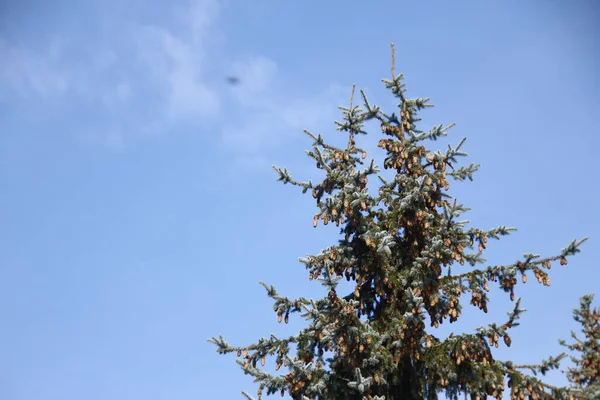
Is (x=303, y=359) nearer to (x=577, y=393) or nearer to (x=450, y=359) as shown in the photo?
(x=450, y=359)

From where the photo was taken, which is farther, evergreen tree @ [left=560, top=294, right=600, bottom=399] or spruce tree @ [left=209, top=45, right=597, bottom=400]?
evergreen tree @ [left=560, top=294, right=600, bottom=399]

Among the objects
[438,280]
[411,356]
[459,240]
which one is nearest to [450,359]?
[411,356]

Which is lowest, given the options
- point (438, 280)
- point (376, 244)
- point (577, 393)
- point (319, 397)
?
point (577, 393)

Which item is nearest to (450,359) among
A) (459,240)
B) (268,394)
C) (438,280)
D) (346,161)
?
(438,280)

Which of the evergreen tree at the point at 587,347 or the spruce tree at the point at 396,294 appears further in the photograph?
the evergreen tree at the point at 587,347

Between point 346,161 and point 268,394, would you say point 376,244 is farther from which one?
point 268,394

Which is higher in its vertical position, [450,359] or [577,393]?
[450,359]

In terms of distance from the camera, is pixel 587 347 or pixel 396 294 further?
pixel 587 347

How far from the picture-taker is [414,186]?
47.5ft

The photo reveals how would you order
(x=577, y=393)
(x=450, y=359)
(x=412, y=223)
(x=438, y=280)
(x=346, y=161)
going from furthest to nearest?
(x=346, y=161)
(x=412, y=223)
(x=438, y=280)
(x=450, y=359)
(x=577, y=393)

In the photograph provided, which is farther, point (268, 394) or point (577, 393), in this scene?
point (268, 394)

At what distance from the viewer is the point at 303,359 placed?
1334 centimetres

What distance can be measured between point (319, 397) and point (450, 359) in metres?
2.98

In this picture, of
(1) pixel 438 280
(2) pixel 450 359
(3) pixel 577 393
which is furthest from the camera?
(1) pixel 438 280
